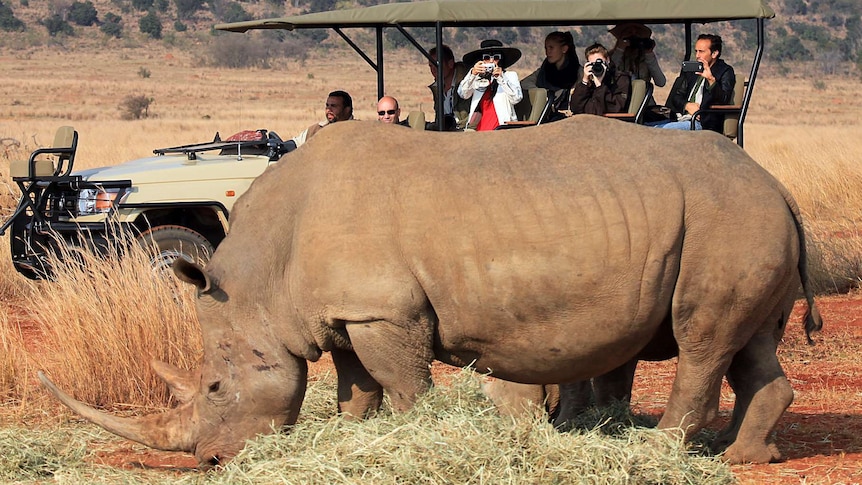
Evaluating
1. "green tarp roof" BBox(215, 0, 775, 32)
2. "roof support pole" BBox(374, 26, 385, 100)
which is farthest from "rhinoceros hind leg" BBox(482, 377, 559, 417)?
"roof support pole" BBox(374, 26, 385, 100)

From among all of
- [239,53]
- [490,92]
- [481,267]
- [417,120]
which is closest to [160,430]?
[481,267]

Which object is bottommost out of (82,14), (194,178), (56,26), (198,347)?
(56,26)

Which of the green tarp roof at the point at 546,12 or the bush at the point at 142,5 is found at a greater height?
the green tarp roof at the point at 546,12

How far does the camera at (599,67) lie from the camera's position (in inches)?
418

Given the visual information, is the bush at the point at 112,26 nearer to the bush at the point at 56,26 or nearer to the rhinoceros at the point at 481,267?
the bush at the point at 56,26

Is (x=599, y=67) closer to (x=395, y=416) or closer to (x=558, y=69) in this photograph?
(x=558, y=69)

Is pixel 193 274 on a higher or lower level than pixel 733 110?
lower

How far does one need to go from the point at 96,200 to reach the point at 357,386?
521 cm

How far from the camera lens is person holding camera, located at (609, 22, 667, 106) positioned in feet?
38.7

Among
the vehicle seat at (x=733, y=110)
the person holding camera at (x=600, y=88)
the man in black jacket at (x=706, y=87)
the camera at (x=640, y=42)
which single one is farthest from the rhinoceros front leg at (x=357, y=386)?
the camera at (x=640, y=42)

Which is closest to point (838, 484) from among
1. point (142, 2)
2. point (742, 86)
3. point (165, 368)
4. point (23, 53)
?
point (165, 368)

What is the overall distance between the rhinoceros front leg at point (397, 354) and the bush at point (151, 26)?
225 feet

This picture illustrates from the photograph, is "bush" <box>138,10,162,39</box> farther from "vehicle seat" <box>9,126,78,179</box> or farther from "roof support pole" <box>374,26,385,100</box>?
"vehicle seat" <box>9,126,78,179</box>

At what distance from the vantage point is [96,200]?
34.1 ft
